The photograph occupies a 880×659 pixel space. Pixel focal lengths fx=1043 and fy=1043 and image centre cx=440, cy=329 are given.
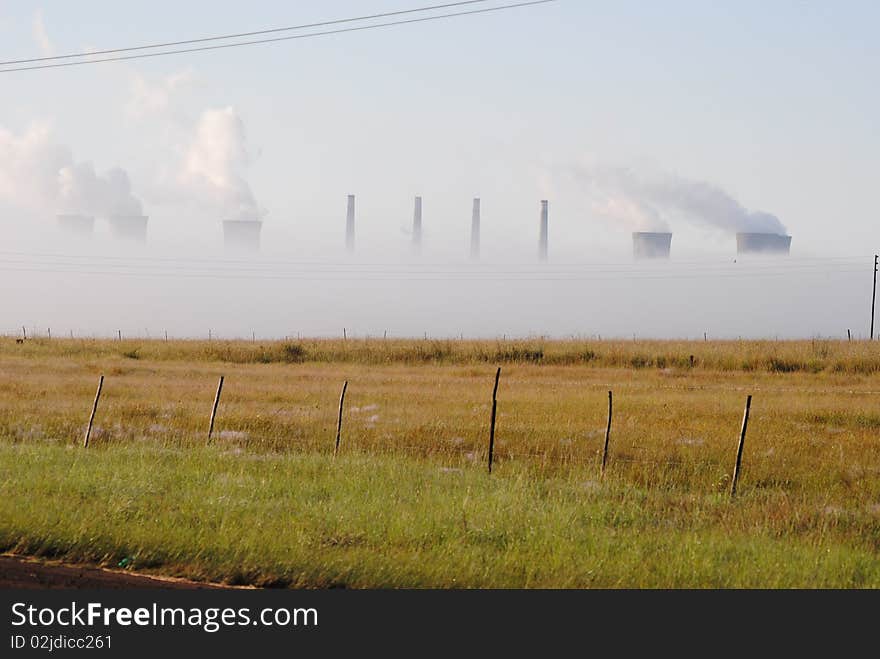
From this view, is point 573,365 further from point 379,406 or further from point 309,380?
point 379,406

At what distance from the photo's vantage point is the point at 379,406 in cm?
3769

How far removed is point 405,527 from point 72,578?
5215mm

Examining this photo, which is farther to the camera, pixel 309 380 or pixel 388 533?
pixel 309 380

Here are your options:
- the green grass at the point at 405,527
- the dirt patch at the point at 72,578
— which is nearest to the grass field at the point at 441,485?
the green grass at the point at 405,527

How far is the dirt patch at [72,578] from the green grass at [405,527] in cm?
45

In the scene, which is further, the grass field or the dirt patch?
the grass field

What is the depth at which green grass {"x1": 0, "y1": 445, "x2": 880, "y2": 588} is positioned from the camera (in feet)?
43.0

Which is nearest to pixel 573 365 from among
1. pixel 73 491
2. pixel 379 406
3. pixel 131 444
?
pixel 379 406

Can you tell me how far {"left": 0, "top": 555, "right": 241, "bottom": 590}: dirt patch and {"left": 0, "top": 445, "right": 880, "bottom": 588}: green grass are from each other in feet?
1.46

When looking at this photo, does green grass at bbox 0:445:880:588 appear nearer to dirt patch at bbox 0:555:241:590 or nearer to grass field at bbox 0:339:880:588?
grass field at bbox 0:339:880:588

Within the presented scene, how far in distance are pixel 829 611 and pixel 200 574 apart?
24.5 ft

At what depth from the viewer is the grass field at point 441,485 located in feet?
44.5

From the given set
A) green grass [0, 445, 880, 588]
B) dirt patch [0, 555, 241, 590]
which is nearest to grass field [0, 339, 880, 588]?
green grass [0, 445, 880, 588]

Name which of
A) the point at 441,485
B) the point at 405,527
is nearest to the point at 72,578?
the point at 405,527
